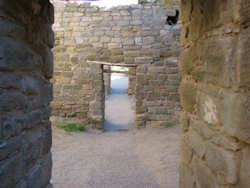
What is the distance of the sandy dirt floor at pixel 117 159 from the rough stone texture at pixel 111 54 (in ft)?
2.44

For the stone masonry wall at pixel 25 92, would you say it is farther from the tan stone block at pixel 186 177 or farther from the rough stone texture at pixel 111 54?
the rough stone texture at pixel 111 54

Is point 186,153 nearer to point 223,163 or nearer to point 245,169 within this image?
point 223,163

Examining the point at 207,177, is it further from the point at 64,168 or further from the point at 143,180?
the point at 64,168

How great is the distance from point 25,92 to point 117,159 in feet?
9.90

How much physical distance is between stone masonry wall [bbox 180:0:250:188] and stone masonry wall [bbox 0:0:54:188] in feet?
4.07

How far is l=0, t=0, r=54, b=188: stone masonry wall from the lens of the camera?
3.64ft

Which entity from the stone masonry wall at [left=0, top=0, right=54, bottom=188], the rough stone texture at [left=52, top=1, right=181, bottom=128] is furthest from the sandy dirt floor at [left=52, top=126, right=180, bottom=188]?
the stone masonry wall at [left=0, top=0, right=54, bottom=188]

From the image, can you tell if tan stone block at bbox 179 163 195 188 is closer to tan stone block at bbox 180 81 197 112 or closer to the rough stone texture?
tan stone block at bbox 180 81 197 112

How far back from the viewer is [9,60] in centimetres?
113

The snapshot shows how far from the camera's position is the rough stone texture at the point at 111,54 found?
19.4ft

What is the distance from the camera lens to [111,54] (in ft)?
19.4

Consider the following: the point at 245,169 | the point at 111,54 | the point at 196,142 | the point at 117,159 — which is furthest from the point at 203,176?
the point at 111,54

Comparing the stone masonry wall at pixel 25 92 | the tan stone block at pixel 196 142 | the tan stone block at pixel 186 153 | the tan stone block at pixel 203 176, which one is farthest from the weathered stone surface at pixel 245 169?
the stone masonry wall at pixel 25 92

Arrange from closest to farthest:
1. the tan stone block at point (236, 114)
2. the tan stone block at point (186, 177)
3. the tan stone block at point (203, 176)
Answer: the tan stone block at point (236, 114)
the tan stone block at point (203, 176)
the tan stone block at point (186, 177)
